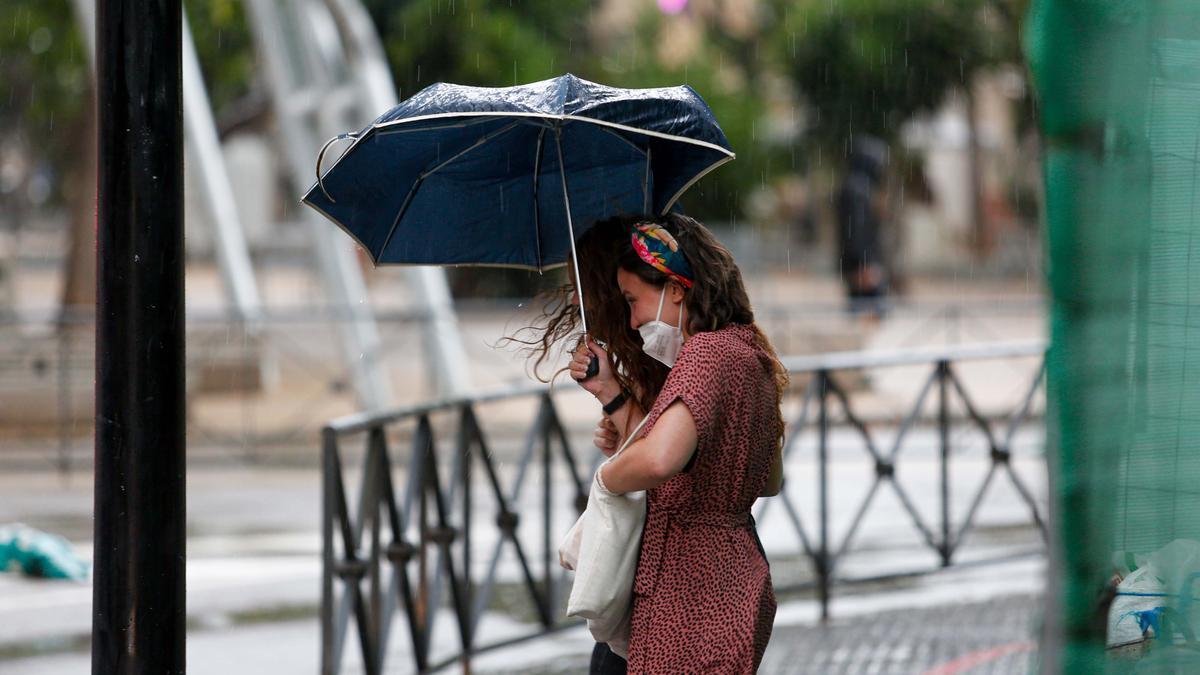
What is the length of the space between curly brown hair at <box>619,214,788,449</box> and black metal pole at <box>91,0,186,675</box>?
975 millimetres

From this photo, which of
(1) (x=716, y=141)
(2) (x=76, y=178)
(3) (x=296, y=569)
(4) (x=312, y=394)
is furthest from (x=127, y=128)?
(2) (x=76, y=178)

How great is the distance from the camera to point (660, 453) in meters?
3.30

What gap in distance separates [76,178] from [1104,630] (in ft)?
65.0

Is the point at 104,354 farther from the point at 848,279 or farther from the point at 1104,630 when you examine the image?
the point at 848,279

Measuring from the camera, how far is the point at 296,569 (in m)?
9.03

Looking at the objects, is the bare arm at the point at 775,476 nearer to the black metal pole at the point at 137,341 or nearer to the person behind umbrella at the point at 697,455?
the person behind umbrella at the point at 697,455

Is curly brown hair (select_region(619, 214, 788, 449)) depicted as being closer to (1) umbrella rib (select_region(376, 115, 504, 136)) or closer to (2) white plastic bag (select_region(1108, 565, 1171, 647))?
(1) umbrella rib (select_region(376, 115, 504, 136))

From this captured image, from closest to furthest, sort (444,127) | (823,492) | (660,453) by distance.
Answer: (660,453)
(444,127)
(823,492)

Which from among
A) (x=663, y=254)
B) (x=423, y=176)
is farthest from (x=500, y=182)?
(x=663, y=254)

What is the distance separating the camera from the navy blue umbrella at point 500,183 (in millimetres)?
4074

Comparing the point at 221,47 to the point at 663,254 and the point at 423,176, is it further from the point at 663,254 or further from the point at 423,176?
the point at 663,254

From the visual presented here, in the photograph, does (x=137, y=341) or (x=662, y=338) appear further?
(x=662, y=338)

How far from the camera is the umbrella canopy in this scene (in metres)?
4.08

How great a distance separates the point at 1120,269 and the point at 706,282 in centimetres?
157
